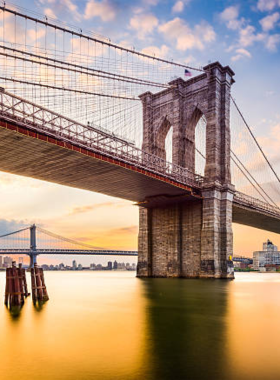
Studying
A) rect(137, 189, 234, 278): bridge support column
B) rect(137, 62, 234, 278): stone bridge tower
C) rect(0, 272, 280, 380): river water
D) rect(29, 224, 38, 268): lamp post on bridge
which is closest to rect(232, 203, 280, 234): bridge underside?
rect(137, 189, 234, 278): bridge support column

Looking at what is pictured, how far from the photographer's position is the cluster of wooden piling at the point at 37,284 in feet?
58.7

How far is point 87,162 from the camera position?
103 ft

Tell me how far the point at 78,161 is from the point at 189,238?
19.1 m

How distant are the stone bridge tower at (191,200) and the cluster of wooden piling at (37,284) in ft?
81.9

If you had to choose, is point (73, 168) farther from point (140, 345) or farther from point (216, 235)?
point (140, 345)

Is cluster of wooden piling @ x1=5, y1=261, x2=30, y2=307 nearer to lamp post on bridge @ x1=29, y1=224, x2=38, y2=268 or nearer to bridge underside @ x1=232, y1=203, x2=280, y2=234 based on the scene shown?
bridge underside @ x1=232, y1=203, x2=280, y2=234

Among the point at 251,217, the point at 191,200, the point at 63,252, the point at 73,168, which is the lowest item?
the point at 63,252

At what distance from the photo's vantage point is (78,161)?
3108 centimetres

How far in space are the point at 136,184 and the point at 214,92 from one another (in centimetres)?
1556

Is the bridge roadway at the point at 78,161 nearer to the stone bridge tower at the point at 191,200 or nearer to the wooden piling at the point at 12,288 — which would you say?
the stone bridge tower at the point at 191,200

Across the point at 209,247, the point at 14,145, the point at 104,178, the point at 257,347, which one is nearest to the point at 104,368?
the point at 257,347

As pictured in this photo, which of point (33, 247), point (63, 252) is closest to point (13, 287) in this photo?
point (63, 252)

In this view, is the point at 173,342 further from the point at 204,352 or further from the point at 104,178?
the point at 104,178

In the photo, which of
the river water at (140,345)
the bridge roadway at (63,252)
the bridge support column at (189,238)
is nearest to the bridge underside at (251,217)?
the bridge support column at (189,238)
